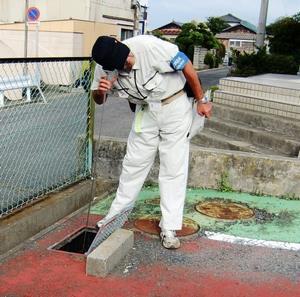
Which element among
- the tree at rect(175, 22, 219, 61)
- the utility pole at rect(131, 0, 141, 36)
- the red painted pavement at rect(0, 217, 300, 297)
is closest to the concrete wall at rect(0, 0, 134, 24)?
the utility pole at rect(131, 0, 141, 36)

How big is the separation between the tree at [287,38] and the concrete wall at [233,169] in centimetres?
1594

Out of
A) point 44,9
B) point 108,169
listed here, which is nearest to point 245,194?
point 108,169

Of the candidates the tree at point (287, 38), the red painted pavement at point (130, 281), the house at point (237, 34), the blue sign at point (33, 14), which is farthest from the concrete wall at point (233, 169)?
the house at point (237, 34)

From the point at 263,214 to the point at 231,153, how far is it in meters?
0.79

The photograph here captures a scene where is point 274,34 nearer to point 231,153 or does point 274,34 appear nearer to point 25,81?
point 25,81

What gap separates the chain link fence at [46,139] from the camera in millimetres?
4514

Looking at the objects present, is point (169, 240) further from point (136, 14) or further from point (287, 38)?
point (136, 14)

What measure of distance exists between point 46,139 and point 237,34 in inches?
2802

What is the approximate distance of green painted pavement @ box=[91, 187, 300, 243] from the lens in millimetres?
3979

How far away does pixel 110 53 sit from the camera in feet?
10.6

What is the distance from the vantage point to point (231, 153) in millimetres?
4895

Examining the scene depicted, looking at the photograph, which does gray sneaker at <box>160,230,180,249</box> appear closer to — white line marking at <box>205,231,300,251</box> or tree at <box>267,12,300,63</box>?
white line marking at <box>205,231,300,251</box>

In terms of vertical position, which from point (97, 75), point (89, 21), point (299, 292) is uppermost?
point (89, 21)

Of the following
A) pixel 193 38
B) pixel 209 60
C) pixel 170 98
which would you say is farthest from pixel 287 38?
pixel 193 38
